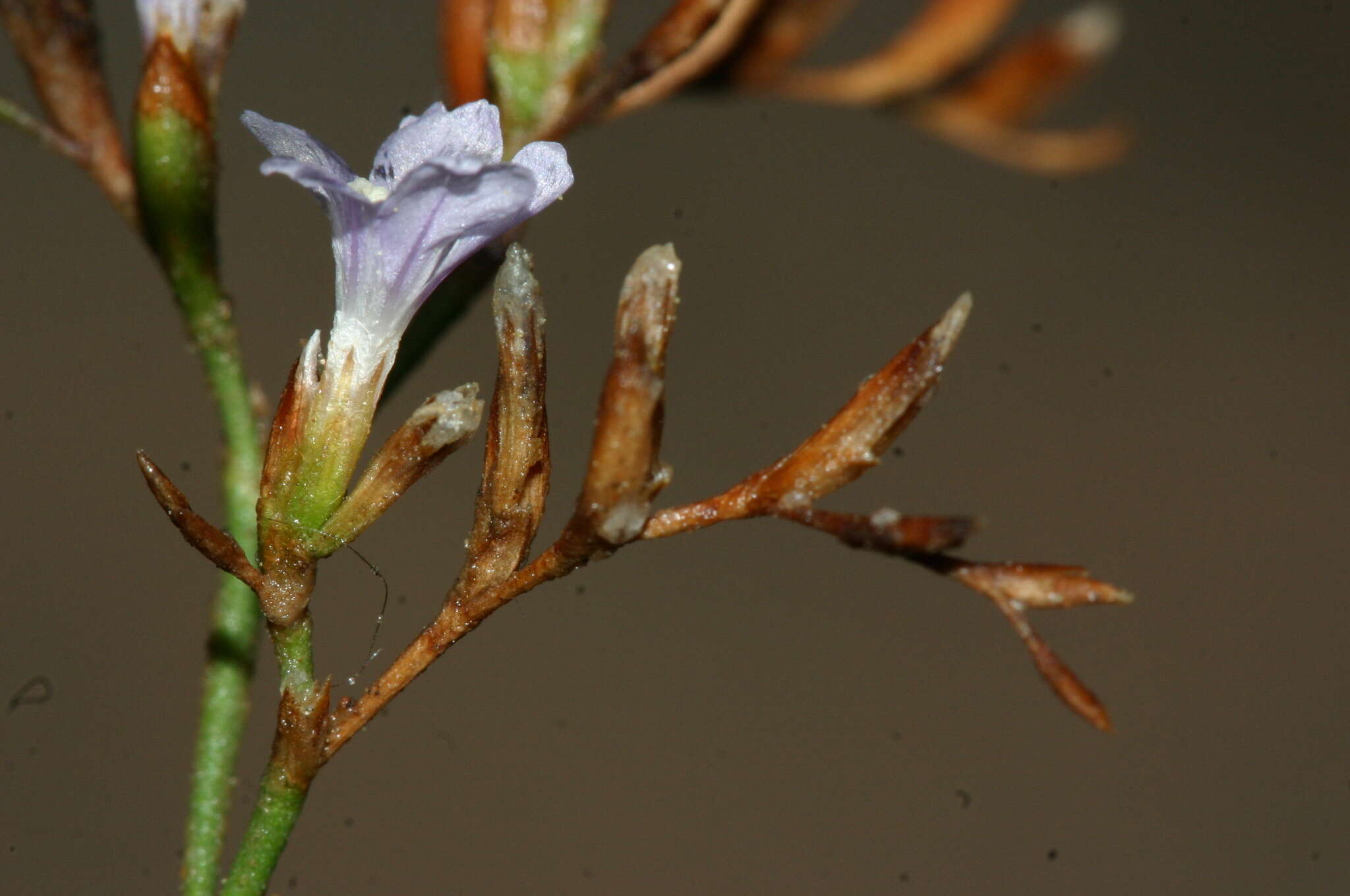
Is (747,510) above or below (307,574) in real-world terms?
below

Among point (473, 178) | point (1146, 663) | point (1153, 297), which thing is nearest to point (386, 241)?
point (473, 178)

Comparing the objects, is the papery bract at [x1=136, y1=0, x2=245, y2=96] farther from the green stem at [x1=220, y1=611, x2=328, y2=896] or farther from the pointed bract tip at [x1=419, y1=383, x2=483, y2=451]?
the green stem at [x1=220, y1=611, x2=328, y2=896]

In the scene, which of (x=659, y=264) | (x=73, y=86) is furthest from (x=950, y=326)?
(x=73, y=86)

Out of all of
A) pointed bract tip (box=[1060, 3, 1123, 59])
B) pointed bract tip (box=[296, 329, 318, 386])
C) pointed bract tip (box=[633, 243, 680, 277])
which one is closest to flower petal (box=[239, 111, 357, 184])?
pointed bract tip (box=[296, 329, 318, 386])

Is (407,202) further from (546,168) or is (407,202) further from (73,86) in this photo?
(73,86)

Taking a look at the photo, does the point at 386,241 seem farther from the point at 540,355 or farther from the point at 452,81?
the point at 452,81

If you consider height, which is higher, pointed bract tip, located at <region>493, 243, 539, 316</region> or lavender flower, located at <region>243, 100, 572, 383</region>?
lavender flower, located at <region>243, 100, 572, 383</region>

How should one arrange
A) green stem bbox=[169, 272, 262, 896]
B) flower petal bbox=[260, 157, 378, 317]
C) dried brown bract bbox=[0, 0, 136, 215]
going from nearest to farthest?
flower petal bbox=[260, 157, 378, 317] < green stem bbox=[169, 272, 262, 896] < dried brown bract bbox=[0, 0, 136, 215]
